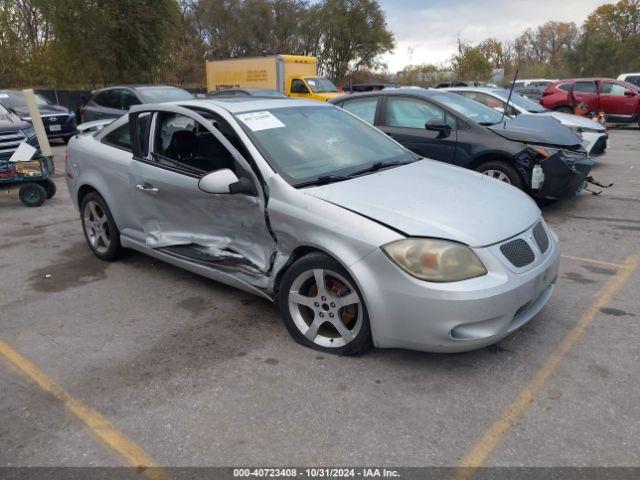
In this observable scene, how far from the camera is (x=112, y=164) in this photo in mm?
4887

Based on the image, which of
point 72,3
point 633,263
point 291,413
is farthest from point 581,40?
point 291,413

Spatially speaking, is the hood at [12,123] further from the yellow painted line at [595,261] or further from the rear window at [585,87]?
the rear window at [585,87]

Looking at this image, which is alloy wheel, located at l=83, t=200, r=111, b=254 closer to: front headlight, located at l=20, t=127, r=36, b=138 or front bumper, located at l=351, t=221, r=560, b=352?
front bumper, located at l=351, t=221, r=560, b=352

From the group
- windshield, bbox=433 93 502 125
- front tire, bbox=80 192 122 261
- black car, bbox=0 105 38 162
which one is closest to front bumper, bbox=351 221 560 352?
front tire, bbox=80 192 122 261

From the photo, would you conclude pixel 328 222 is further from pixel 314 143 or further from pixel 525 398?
pixel 525 398

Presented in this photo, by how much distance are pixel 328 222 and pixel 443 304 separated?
0.83 metres

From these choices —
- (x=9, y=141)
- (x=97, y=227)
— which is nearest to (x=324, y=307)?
(x=97, y=227)

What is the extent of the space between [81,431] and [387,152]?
9.60 ft

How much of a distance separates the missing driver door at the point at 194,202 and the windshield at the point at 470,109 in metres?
3.93

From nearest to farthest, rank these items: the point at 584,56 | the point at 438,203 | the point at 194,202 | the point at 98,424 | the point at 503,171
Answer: the point at 98,424
the point at 438,203
the point at 194,202
the point at 503,171
the point at 584,56

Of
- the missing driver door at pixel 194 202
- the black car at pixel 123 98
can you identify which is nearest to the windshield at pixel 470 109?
the missing driver door at pixel 194 202

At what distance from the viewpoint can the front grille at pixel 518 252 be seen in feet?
10.4

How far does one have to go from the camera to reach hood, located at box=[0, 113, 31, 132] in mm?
8031

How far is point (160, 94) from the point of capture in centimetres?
1270
